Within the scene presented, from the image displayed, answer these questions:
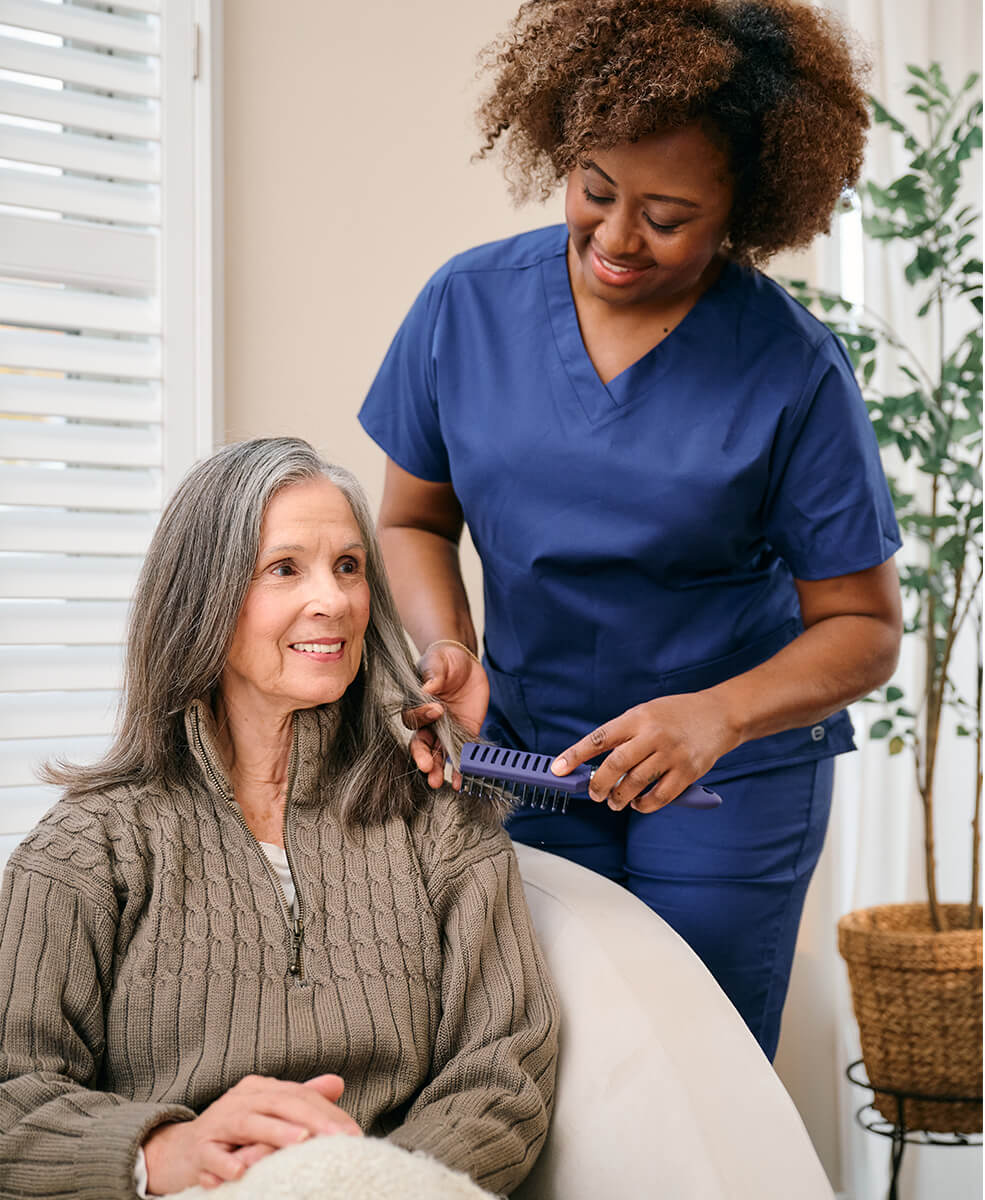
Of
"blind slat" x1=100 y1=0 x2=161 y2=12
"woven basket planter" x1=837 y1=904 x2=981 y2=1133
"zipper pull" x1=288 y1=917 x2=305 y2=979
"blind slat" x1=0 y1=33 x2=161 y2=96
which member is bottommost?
"woven basket planter" x1=837 y1=904 x2=981 y2=1133

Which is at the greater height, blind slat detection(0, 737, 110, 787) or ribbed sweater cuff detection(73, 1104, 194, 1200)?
blind slat detection(0, 737, 110, 787)

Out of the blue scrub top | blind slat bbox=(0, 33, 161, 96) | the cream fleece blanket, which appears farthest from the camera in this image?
blind slat bbox=(0, 33, 161, 96)

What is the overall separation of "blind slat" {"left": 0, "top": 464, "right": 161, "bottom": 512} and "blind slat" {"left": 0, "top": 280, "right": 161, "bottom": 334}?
0.19 meters

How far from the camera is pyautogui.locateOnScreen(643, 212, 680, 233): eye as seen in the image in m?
1.24

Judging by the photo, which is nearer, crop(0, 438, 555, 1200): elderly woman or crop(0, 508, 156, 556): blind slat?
crop(0, 438, 555, 1200): elderly woman

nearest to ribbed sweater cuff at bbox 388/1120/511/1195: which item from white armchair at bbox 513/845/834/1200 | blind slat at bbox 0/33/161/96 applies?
white armchair at bbox 513/845/834/1200

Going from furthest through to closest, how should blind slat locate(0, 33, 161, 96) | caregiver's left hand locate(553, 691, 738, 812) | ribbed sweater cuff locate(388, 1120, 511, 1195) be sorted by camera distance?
blind slat locate(0, 33, 161, 96)
caregiver's left hand locate(553, 691, 738, 812)
ribbed sweater cuff locate(388, 1120, 511, 1195)

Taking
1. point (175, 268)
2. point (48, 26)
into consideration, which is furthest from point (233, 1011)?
point (48, 26)

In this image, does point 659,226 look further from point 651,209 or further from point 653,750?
point 653,750

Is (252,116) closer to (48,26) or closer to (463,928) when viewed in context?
(48,26)

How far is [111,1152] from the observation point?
3.06ft

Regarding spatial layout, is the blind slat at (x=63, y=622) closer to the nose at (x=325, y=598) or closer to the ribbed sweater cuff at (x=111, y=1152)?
the nose at (x=325, y=598)

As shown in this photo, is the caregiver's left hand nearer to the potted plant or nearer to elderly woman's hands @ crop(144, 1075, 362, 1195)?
elderly woman's hands @ crop(144, 1075, 362, 1195)

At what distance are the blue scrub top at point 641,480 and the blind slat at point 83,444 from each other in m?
0.40
